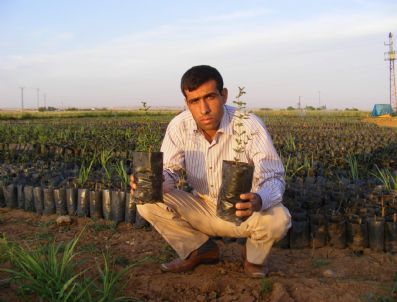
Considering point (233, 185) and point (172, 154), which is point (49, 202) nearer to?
point (172, 154)

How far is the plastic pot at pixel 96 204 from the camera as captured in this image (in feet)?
14.7

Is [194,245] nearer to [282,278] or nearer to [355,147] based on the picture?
[282,278]

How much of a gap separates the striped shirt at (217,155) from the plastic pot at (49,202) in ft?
7.17

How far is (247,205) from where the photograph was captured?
8.05 feet

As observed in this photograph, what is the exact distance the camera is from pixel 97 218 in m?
4.45

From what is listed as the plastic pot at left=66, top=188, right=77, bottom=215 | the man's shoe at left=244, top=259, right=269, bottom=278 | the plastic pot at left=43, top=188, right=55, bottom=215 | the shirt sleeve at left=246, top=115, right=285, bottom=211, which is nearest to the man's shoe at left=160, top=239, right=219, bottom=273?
the man's shoe at left=244, top=259, right=269, bottom=278

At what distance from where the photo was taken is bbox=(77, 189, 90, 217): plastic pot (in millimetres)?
4535

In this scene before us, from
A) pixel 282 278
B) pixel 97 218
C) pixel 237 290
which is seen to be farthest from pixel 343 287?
pixel 97 218

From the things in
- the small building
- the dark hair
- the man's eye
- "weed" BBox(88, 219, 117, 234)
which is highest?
the small building

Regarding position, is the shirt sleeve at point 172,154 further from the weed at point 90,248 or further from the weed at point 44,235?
the weed at point 44,235

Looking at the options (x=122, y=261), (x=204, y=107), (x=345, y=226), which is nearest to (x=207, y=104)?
(x=204, y=107)

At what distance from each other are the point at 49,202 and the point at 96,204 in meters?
0.61

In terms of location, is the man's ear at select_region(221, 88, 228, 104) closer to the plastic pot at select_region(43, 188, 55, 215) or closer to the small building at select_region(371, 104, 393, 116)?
the plastic pot at select_region(43, 188, 55, 215)

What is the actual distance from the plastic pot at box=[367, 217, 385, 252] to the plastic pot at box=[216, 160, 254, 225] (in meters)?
1.53
